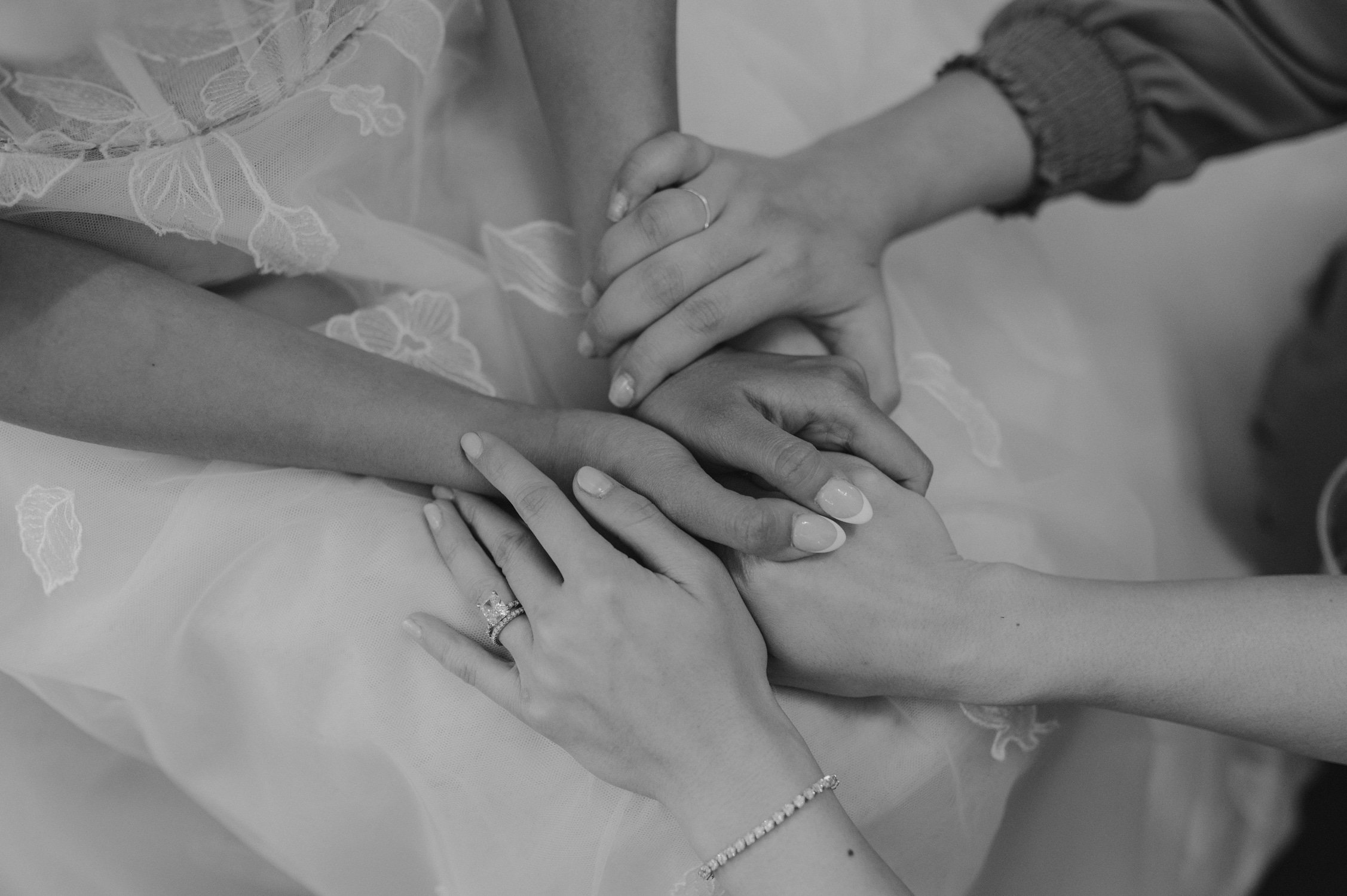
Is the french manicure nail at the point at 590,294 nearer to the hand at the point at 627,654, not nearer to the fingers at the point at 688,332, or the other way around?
the fingers at the point at 688,332

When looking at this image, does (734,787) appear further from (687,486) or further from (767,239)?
(767,239)

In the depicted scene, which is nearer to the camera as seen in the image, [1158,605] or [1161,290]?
[1158,605]

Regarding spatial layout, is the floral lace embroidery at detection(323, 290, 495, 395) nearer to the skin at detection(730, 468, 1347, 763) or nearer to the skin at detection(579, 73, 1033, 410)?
the skin at detection(579, 73, 1033, 410)

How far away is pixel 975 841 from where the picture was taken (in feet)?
2.69

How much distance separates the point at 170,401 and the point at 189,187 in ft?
0.47

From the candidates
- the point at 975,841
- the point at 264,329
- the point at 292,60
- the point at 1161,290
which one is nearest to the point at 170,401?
the point at 264,329

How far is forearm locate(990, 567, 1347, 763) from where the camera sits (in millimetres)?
739

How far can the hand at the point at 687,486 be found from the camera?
0.70m

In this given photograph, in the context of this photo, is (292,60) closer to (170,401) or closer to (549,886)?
(170,401)

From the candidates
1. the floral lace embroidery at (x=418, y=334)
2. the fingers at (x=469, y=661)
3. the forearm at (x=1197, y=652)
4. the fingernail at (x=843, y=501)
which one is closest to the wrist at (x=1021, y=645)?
the forearm at (x=1197, y=652)

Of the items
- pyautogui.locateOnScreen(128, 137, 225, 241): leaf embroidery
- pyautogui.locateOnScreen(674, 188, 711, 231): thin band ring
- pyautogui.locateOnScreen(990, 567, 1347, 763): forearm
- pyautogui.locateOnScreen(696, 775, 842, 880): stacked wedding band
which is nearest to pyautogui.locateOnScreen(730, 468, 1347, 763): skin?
pyautogui.locateOnScreen(990, 567, 1347, 763): forearm

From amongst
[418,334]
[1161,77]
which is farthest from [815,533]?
[1161,77]

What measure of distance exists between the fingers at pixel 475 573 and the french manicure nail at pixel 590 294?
0.65 ft

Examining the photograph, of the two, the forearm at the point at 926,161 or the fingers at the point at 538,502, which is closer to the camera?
the fingers at the point at 538,502
